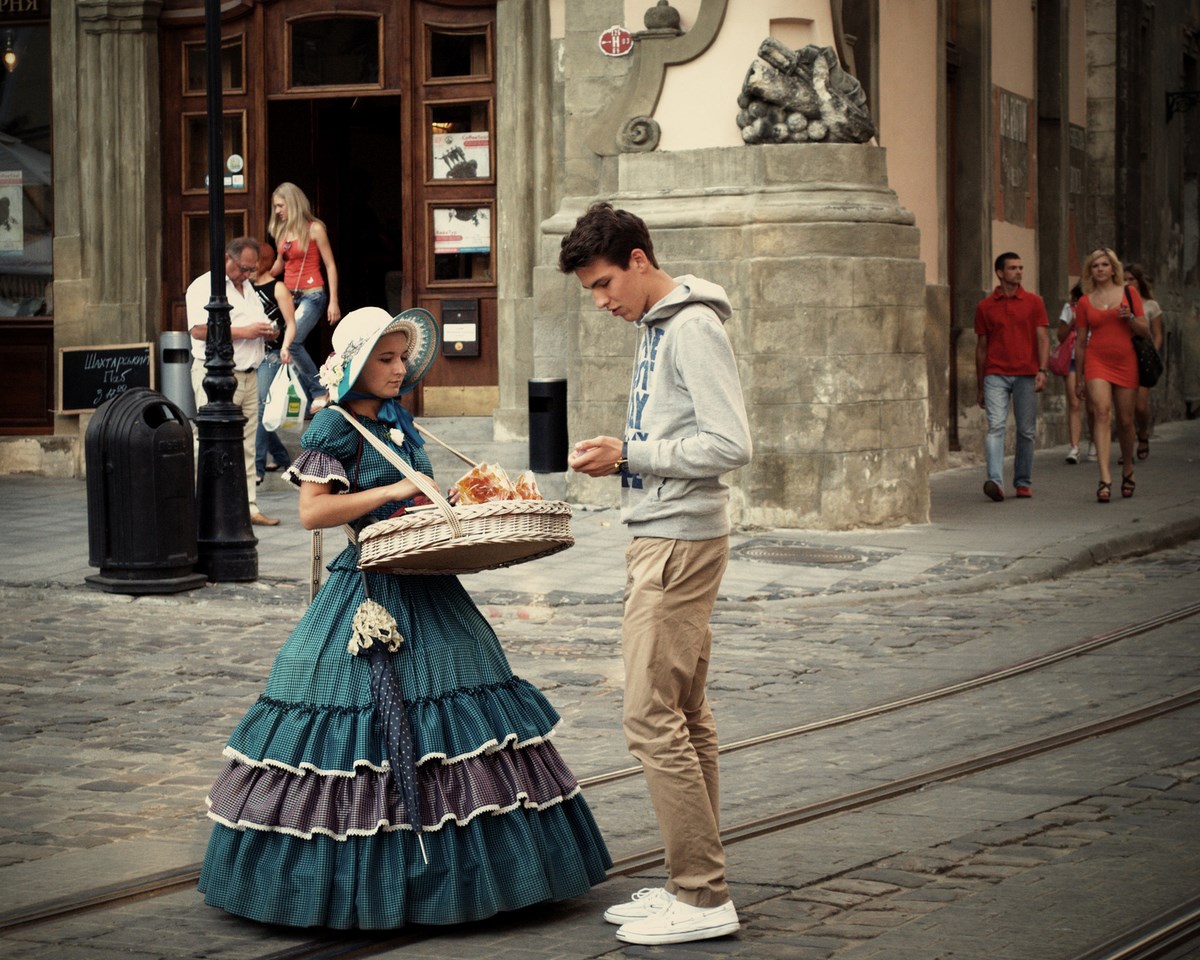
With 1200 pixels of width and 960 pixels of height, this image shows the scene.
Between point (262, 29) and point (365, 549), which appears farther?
point (262, 29)

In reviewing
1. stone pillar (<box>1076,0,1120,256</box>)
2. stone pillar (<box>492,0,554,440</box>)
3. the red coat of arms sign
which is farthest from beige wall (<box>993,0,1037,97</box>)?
the red coat of arms sign

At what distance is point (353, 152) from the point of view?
19.8 meters

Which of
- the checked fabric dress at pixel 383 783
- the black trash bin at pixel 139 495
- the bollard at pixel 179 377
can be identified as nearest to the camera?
the checked fabric dress at pixel 383 783

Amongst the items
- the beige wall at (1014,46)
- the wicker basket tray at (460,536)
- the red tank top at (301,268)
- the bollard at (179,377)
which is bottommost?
the wicker basket tray at (460,536)

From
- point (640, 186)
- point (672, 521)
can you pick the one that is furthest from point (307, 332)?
point (672, 521)

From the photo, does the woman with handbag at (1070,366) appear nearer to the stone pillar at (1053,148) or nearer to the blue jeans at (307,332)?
the stone pillar at (1053,148)

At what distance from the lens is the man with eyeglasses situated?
13.6 m

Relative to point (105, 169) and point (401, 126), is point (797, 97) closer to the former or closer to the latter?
point (401, 126)

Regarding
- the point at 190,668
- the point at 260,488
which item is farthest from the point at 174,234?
the point at 190,668

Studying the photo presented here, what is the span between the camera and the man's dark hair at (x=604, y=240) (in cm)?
505

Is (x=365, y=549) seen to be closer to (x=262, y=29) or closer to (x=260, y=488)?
(x=260, y=488)

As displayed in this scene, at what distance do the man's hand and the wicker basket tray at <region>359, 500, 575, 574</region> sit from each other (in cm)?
17

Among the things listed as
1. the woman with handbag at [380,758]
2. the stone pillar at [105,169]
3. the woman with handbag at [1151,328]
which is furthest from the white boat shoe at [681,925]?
the woman with handbag at [1151,328]

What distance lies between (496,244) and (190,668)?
323 inches
